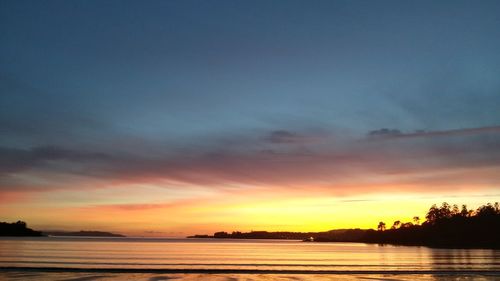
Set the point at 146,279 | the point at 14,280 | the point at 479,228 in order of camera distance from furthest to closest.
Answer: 1. the point at 479,228
2. the point at 146,279
3. the point at 14,280

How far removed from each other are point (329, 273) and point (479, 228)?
534ft

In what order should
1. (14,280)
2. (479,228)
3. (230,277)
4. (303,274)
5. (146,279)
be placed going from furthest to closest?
1. (479,228)
2. (303,274)
3. (230,277)
4. (146,279)
5. (14,280)

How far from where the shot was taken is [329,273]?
52.4m

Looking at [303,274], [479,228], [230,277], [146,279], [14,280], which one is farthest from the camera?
[479,228]

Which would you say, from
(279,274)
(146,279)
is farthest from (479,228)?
(146,279)

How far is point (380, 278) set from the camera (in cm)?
4666

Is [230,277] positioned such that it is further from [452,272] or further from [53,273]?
[452,272]

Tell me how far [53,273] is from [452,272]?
46.4 metres

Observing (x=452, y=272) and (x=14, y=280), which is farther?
(x=452, y=272)

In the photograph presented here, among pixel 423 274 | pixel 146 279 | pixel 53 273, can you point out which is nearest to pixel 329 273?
pixel 423 274

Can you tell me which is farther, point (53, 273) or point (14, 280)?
point (53, 273)

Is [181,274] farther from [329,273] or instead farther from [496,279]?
[496,279]

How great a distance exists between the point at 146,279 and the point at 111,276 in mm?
4572

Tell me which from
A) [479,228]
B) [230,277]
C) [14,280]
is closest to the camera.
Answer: [14,280]
